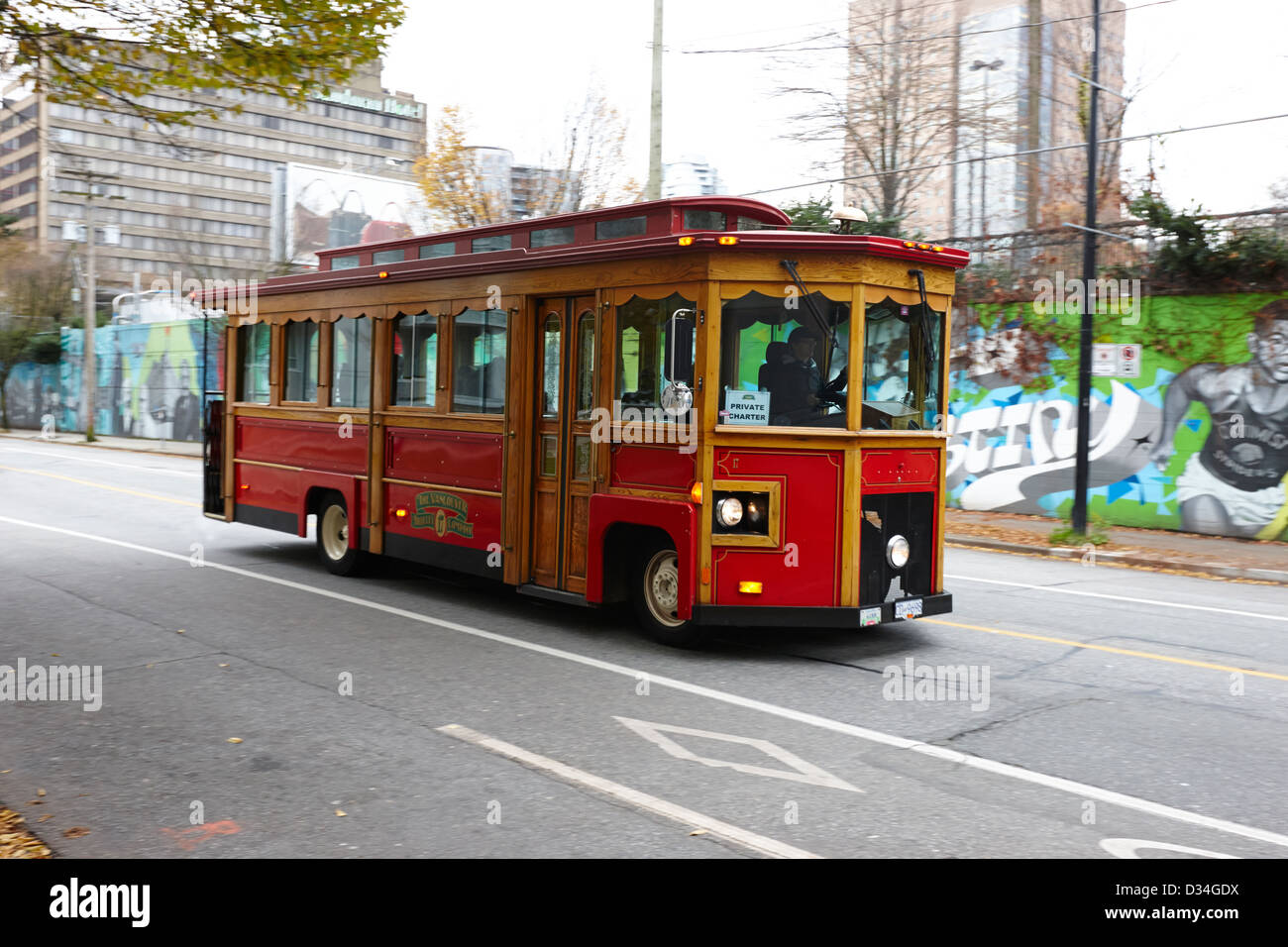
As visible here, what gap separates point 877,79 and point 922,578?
1687cm

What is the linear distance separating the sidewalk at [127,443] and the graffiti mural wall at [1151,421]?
2391cm

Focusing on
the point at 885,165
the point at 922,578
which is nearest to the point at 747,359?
the point at 922,578

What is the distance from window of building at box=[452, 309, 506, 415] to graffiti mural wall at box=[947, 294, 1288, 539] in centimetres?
1177

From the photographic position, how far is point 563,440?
29.9 ft

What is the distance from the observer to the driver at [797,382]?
8.00 m

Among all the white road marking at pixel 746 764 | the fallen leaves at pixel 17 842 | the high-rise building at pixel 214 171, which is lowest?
the fallen leaves at pixel 17 842

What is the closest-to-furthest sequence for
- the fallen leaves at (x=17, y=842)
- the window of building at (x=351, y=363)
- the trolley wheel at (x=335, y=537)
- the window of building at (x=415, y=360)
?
the fallen leaves at (x=17, y=842), the window of building at (x=415, y=360), the window of building at (x=351, y=363), the trolley wheel at (x=335, y=537)

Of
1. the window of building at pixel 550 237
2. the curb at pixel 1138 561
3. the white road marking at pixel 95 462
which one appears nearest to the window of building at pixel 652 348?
the window of building at pixel 550 237

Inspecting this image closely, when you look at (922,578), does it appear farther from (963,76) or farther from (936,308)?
(963,76)

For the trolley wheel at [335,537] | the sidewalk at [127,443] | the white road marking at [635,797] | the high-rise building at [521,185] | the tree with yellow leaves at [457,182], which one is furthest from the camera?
the sidewalk at [127,443]

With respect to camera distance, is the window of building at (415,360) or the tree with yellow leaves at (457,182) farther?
the tree with yellow leaves at (457,182)
